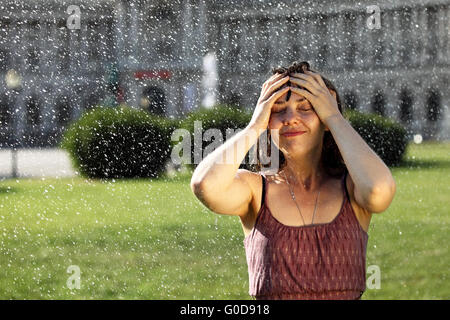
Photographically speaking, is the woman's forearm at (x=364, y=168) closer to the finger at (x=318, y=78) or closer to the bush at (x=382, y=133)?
the finger at (x=318, y=78)

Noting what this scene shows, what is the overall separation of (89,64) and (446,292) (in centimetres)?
317

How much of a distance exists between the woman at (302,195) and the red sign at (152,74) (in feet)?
14.2

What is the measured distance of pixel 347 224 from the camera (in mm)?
1318

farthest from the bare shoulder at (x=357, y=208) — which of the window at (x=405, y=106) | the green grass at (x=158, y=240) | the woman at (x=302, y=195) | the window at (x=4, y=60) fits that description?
the window at (x=4, y=60)

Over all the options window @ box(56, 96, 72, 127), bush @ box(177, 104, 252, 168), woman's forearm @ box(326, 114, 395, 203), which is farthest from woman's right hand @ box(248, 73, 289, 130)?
window @ box(56, 96, 72, 127)

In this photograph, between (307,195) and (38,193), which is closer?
(307,195)

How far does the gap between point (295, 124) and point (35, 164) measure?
4788 mm

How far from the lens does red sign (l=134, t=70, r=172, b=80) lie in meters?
5.65

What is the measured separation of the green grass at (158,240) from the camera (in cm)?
429

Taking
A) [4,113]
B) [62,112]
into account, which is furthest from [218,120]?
[4,113]

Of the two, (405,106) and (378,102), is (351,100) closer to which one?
(378,102)

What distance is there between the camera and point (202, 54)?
221 inches
